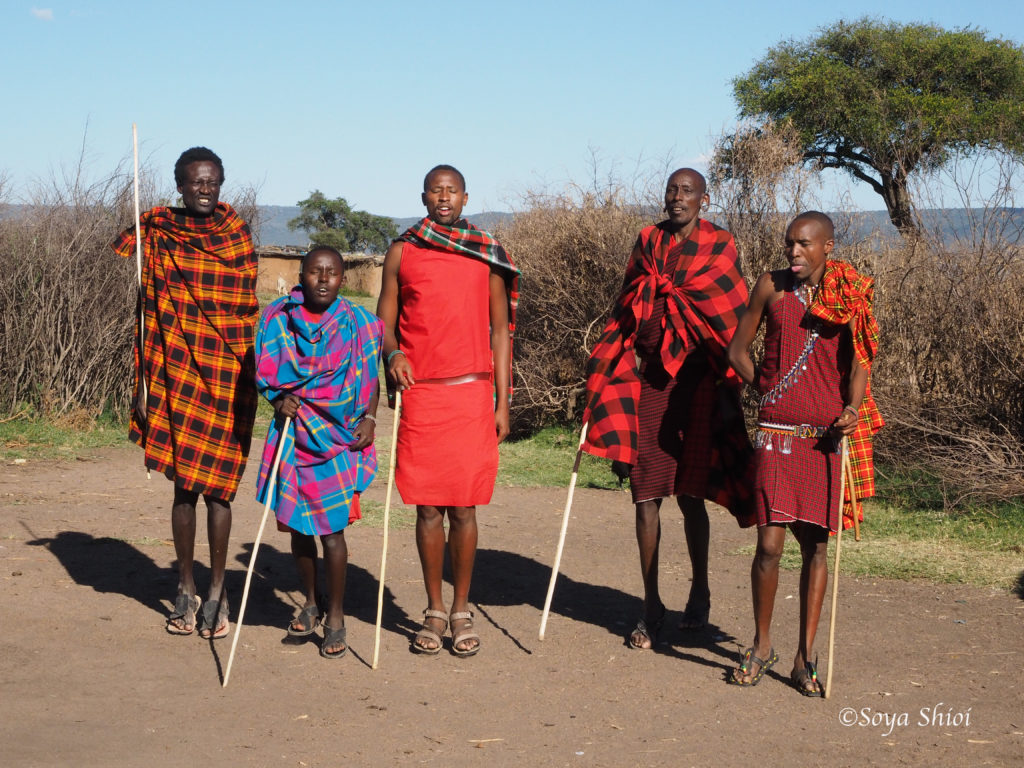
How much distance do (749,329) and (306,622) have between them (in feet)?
8.06

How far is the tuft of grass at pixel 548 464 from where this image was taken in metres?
9.92

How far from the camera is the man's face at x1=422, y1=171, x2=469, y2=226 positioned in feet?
16.2

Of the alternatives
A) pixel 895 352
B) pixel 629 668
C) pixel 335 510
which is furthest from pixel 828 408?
pixel 895 352

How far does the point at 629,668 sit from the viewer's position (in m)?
4.86

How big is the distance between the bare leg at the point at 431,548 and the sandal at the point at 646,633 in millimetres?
910

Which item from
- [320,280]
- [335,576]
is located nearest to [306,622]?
[335,576]

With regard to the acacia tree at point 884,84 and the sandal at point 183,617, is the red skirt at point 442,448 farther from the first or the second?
the acacia tree at point 884,84

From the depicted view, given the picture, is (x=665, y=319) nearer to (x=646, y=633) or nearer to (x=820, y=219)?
(x=820, y=219)

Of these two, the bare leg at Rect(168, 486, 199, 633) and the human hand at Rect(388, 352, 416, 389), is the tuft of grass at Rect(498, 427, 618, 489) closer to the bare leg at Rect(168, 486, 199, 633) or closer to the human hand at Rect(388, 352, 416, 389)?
the bare leg at Rect(168, 486, 199, 633)

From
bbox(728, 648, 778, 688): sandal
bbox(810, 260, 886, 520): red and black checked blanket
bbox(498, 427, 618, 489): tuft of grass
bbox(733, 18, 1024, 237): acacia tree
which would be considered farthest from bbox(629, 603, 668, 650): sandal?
bbox(733, 18, 1024, 237): acacia tree

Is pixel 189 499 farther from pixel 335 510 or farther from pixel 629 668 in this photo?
pixel 629 668

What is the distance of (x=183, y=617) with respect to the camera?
5.24 metres

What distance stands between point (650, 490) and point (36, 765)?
2755 mm
